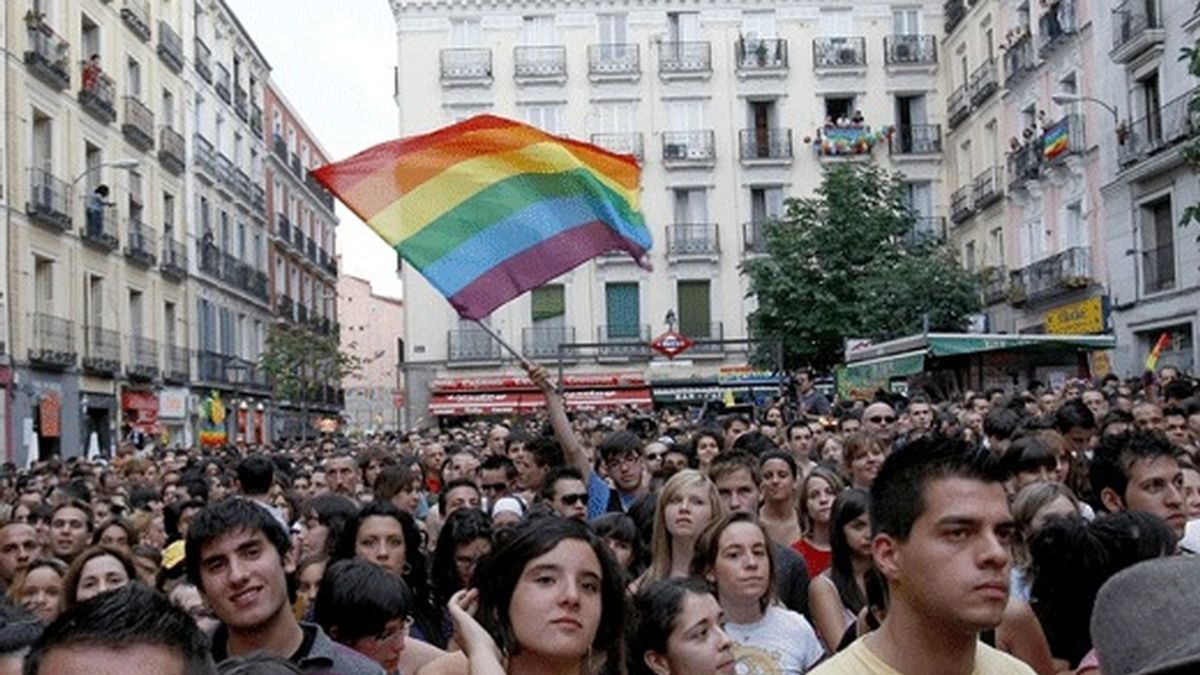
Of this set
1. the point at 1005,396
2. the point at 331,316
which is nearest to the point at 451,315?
the point at 331,316

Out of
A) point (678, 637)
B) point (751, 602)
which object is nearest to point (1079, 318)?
point (751, 602)

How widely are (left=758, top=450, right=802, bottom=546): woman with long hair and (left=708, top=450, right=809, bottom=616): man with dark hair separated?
0.09 m

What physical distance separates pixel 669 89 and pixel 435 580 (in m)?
38.2

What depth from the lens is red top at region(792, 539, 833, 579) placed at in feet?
23.9

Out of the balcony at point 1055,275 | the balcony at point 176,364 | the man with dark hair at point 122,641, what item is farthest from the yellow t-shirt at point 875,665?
the balcony at point 176,364

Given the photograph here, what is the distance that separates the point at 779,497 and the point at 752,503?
0.48 metres

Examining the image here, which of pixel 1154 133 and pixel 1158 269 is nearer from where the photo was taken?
pixel 1154 133

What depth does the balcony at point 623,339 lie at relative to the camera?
4315cm

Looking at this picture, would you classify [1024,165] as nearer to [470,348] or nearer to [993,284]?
[993,284]

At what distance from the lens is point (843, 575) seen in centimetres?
631

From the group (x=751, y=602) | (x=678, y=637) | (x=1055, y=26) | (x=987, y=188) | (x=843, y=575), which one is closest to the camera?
(x=678, y=637)

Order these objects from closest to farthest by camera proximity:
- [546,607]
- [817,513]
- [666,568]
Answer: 1. [546,607]
2. [666,568]
3. [817,513]

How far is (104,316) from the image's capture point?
1339 inches

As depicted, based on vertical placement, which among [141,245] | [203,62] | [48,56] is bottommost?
[141,245]
